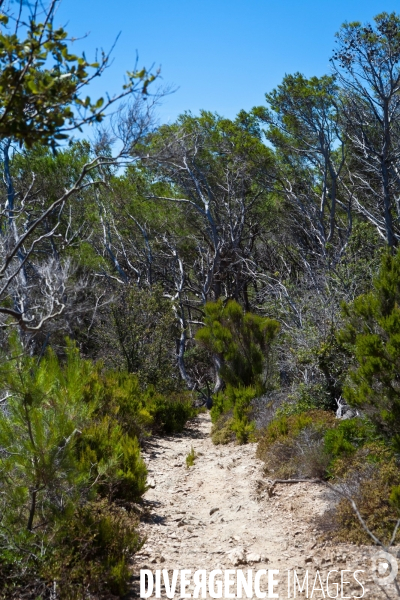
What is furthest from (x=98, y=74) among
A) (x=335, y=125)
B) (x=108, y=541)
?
(x=335, y=125)

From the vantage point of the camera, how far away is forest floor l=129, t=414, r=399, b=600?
4.66 m

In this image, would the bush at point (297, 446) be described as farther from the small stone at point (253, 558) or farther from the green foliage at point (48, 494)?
the green foliage at point (48, 494)

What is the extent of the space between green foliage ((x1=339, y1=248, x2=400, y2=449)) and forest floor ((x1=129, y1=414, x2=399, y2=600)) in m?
0.92

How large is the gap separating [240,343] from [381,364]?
6.49 metres

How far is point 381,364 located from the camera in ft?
18.4

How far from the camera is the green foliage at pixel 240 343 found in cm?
1176

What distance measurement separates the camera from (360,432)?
6.37 m

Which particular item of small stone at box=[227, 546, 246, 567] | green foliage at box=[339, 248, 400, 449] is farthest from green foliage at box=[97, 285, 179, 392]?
small stone at box=[227, 546, 246, 567]

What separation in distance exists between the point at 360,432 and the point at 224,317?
20.3ft

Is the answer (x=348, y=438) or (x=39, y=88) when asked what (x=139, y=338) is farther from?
(x=39, y=88)

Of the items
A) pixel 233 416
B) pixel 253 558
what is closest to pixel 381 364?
pixel 253 558

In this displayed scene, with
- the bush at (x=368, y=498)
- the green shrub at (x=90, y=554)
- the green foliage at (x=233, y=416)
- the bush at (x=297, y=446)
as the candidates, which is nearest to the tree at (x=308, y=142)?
the green foliage at (x=233, y=416)

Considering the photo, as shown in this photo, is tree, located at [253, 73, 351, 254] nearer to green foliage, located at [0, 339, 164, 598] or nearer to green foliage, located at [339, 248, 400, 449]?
green foliage, located at [339, 248, 400, 449]

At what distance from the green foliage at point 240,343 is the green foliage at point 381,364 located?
5.45 metres
